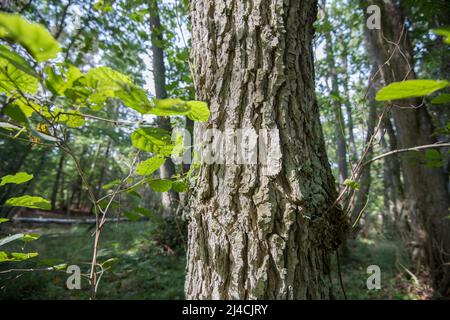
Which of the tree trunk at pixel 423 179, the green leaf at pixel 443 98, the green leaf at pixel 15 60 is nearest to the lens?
the green leaf at pixel 15 60

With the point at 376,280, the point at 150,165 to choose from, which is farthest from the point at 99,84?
the point at 376,280

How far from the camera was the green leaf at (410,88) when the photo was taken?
38 cm

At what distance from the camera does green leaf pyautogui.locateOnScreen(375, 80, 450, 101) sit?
38cm

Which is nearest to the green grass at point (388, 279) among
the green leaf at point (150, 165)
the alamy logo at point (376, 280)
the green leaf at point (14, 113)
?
the alamy logo at point (376, 280)

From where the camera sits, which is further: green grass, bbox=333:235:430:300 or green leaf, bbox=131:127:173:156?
green grass, bbox=333:235:430:300

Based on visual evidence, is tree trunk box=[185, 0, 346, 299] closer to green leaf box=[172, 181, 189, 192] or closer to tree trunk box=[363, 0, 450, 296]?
green leaf box=[172, 181, 189, 192]

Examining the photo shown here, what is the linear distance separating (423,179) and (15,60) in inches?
163

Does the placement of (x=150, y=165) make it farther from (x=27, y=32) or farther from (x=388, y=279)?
(x=388, y=279)

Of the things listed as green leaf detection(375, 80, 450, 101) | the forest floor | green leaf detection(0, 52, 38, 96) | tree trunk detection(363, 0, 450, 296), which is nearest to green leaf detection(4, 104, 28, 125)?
green leaf detection(0, 52, 38, 96)

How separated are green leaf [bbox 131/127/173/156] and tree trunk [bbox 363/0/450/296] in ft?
10.9

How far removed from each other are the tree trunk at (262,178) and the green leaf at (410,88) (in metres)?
0.39

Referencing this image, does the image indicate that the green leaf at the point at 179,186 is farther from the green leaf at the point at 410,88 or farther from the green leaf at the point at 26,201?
the green leaf at the point at 410,88


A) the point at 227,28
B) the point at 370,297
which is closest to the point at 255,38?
the point at 227,28

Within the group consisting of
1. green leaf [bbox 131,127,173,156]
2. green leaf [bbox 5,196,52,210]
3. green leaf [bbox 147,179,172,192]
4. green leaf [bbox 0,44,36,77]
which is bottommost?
green leaf [bbox 5,196,52,210]
